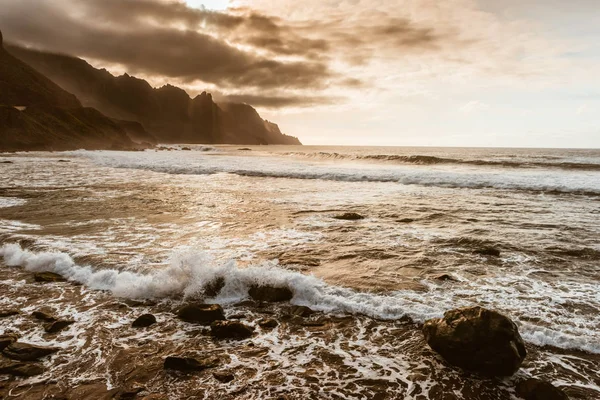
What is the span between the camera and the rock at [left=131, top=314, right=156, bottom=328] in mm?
6023

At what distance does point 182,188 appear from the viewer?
78.8ft

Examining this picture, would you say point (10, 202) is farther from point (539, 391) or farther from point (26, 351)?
point (539, 391)

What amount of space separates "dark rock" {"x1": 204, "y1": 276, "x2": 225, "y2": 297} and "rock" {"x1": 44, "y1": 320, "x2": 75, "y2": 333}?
2448mm

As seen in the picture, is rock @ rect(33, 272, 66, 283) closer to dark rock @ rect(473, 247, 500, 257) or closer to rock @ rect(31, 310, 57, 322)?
rock @ rect(31, 310, 57, 322)

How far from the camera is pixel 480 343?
4.72 m

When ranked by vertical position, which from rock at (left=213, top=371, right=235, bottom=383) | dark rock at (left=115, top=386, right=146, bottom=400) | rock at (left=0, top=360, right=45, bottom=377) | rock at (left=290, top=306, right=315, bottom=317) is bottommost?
rock at (left=0, top=360, right=45, bottom=377)

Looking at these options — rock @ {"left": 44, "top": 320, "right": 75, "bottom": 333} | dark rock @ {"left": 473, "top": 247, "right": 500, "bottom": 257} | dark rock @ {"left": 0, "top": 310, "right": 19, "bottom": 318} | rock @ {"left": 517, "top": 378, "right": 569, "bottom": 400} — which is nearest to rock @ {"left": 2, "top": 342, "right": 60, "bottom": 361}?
rock @ {"left": 44, "top": 320, "right": 75, "bottom": 333}

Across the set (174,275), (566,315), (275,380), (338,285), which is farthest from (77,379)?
(566,315)

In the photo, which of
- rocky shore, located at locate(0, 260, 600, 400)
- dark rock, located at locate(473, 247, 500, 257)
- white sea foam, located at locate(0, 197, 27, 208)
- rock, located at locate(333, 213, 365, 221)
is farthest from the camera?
white sea foam, located at locate(0, 197, 27, 208)

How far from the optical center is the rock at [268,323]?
6020 millimetres

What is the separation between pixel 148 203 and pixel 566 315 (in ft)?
57.1

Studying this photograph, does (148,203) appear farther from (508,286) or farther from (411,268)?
(508,286)

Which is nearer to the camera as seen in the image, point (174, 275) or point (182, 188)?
point (174, 275)

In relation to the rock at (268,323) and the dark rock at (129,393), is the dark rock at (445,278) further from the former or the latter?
the dark rock at (129,393)
